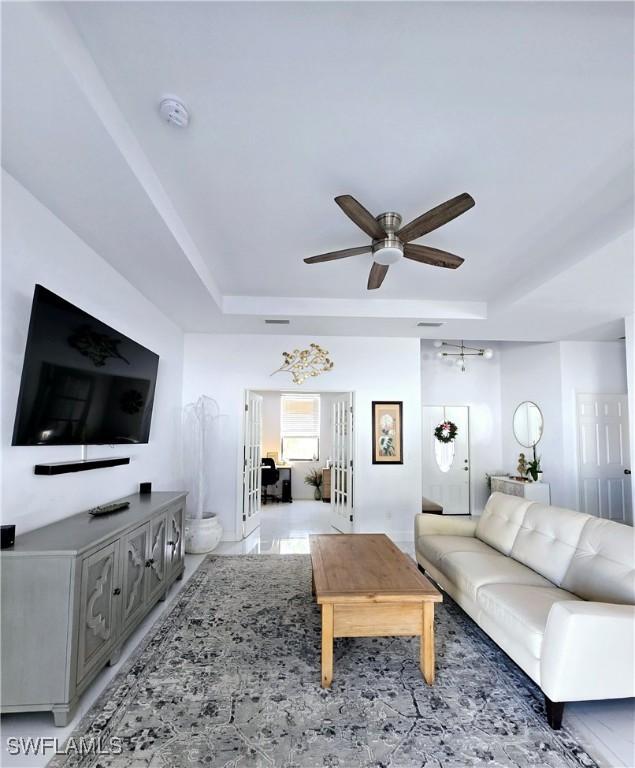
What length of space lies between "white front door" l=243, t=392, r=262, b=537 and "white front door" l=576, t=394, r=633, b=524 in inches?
178

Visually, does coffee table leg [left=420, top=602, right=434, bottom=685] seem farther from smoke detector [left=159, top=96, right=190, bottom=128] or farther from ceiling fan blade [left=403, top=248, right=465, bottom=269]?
smoke detector [left=159, top=96, right=190, bottom=128]

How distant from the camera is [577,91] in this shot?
1784 millimetres

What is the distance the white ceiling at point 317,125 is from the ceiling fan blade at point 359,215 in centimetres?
27

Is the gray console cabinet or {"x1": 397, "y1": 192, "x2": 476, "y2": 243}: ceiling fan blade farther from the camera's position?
{"x1": 397, "y1": 192, "x2": 476, "y2": 243}: ceiling fan blade

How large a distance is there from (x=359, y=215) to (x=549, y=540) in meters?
2.57

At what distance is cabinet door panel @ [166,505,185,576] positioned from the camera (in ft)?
11.4

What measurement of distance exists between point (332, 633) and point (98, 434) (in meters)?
2.05

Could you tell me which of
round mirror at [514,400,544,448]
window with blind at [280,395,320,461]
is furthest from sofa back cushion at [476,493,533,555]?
window with blind at [280,395,320,461]

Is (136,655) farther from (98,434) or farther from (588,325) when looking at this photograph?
(588,325)

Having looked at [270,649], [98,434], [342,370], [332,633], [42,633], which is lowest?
[270,649]

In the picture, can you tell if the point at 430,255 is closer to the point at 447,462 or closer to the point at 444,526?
the point at 444,526

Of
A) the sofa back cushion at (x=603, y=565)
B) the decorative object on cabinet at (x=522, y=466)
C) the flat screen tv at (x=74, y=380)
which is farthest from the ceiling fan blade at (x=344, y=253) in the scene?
the decorative object on cabinet at (x=522, y=466)

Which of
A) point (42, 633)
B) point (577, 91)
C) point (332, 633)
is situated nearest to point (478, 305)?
point (577, 91)

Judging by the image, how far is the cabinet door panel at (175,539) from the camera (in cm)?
348
